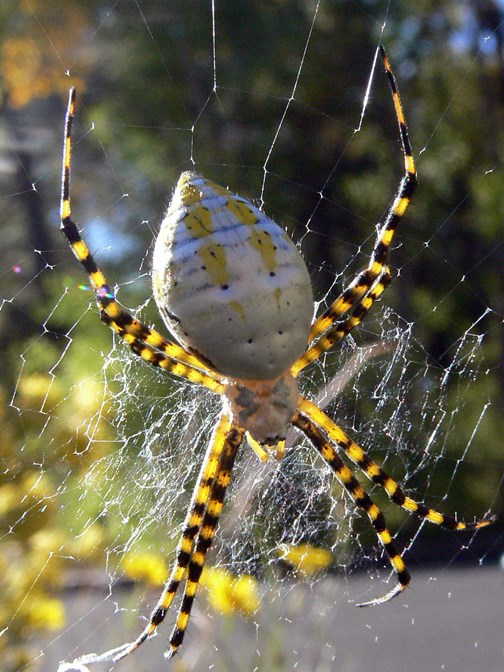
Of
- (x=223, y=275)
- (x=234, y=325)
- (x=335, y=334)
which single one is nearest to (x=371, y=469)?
(x=335, y=334)

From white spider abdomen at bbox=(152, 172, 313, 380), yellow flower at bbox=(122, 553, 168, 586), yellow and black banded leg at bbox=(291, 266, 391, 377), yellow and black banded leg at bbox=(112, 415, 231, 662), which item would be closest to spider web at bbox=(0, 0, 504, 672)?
yellow flower at bbox=(122, 553, 168, 586)

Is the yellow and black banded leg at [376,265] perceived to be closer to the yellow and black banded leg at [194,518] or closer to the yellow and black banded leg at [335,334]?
the yellow and black banded leg at [335,334]

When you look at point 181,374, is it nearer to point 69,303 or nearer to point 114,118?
point 69,303

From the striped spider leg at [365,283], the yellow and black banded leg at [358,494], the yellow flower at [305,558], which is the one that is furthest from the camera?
the yellow flower at [305,558]

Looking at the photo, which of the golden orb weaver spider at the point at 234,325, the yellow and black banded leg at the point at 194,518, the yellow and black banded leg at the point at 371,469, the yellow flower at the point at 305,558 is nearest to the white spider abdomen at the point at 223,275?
the golden orb weaver spider at the point at 234,325

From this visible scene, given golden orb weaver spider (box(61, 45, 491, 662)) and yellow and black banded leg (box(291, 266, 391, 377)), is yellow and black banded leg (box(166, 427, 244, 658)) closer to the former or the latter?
golden orb weaver spider (box(61, 45, 491, 662))
